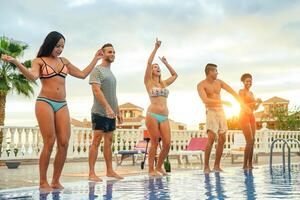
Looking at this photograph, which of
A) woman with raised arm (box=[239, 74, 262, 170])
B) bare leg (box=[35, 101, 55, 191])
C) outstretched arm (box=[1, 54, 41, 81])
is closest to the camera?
outstretched arm (box=[1, 54, 41, 81])

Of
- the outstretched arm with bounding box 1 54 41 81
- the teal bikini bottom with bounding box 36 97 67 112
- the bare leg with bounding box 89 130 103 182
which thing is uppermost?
the outstretched arm with bounding box 1 54 41 81

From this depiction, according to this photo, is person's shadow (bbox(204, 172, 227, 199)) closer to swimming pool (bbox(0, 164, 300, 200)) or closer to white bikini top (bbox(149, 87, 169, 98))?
swimming pool (bbox(0, 164, 300, 200))

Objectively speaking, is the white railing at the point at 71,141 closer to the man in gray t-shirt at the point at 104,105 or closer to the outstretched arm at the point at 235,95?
the outstretched arm at the point at 235,95

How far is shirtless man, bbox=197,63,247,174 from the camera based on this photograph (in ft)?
28.3

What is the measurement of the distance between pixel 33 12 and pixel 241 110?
19.3 ft

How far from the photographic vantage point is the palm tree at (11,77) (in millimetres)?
18797

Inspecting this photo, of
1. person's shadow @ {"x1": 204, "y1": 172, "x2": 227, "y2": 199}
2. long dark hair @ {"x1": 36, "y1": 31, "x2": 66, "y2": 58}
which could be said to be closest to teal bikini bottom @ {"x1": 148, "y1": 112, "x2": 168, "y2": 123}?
person's shadow @ {"x1": 204, "y1": 172, "x2": 227, "y2": 199}

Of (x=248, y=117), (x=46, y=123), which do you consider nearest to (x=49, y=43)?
(x=46, y=123)

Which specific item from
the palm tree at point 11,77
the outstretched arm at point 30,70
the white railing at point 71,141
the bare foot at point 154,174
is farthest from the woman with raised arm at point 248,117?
the palm tree at point 11,77

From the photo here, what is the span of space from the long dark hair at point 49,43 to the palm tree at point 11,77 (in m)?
13.7

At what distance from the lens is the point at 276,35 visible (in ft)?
46.3

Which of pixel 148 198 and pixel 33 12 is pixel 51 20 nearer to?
pixel 33 12

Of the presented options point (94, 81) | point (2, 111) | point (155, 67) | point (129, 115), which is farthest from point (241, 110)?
point (129, 115)

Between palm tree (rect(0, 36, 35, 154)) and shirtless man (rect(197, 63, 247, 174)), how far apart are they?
11.7 meters
